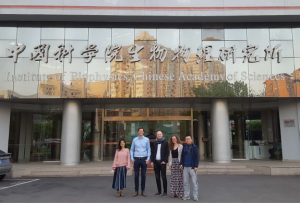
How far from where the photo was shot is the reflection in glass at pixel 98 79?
11.8 metres

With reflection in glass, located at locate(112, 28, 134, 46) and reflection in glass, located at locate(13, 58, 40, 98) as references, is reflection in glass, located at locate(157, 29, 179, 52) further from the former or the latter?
reflection in glass, located at locate(13, 58, 40, 98)

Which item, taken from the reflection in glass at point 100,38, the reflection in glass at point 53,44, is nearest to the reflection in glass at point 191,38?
the reflection in glass at point 100,38

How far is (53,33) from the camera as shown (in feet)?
40.1

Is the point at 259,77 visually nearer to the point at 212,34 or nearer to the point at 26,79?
the point at 212,34

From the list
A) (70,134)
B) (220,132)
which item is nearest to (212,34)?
(220,132)

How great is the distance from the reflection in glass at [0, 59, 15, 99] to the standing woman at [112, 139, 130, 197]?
8175mm

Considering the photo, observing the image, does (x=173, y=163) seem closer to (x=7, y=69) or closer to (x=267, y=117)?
(x=7, y=69)

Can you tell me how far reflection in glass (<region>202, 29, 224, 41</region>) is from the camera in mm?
12375

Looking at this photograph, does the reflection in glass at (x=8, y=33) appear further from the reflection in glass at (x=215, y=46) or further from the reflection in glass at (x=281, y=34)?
the reflection in glass at (x=281, y=34)

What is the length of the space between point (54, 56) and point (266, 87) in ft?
35.9

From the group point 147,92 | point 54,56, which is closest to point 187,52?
point 147,92

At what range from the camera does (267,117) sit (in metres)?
15.4

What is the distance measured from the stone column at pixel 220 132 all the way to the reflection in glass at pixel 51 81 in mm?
8210

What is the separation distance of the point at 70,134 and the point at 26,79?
3510 mm
